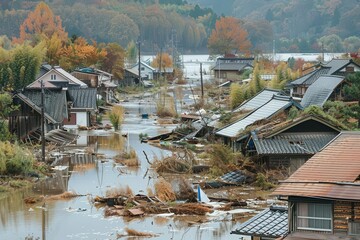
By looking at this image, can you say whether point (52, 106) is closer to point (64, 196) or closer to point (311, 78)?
point (311, 78)

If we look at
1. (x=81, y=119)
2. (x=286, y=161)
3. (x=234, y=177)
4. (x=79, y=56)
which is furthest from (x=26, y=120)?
(x=79, y=56)

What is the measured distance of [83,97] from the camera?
32.8 meters

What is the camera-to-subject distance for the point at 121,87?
178ft

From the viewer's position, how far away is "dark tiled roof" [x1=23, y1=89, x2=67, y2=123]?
2833cm

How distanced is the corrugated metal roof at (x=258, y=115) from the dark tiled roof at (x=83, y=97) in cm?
983

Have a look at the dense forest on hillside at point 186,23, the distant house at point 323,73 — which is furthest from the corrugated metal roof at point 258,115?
the dense forest on hillside at point 186,23

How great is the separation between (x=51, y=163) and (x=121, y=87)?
3179 centimetres

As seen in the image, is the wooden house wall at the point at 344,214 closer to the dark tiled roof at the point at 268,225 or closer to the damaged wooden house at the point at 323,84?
the dark tiled roof at the point at 268,225

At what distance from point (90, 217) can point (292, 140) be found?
17.5 feet

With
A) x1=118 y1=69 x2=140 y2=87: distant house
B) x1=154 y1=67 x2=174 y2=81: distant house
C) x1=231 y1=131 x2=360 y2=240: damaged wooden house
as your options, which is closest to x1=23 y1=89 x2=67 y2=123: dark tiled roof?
x1=231 y1=131 x2=360 y2=240: damaged wooden house

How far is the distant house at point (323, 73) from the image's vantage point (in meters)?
31.4

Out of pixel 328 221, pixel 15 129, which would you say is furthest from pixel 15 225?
pixel 15 129

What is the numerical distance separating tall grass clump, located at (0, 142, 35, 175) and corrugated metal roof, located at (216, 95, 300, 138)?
17.2ft

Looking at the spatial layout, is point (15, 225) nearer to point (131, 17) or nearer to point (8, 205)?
point (8, 205)
